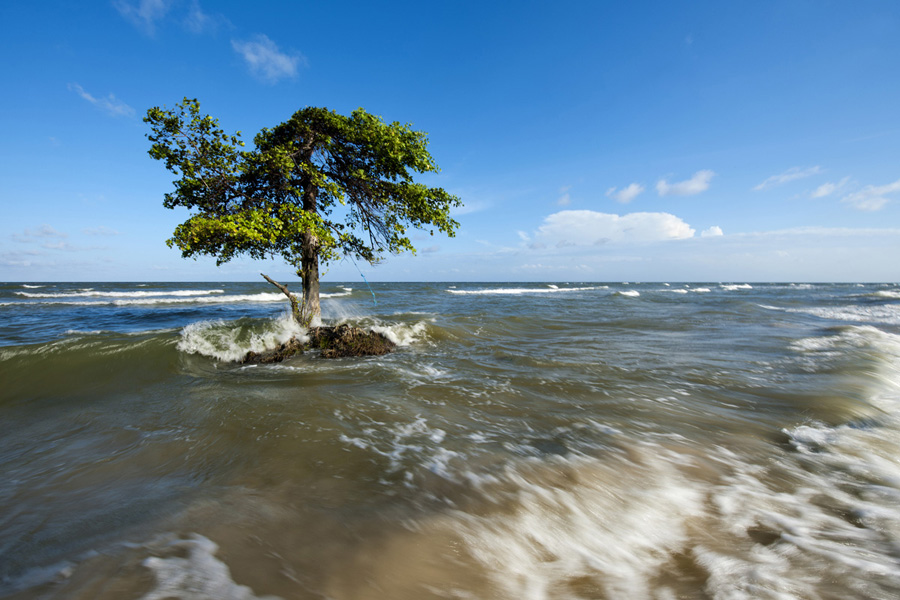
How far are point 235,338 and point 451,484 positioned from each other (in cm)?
874

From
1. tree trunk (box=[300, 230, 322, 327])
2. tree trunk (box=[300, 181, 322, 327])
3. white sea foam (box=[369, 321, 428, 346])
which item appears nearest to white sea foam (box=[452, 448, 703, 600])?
tree trunk (box=[300, 181, 322, 327])

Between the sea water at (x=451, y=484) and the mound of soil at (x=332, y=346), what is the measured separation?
1629mm

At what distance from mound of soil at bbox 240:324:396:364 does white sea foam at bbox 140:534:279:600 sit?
689cm

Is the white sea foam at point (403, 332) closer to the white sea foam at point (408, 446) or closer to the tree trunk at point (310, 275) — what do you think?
the tree trunk at point (310, 275)

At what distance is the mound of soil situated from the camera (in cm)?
886

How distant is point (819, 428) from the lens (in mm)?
4430

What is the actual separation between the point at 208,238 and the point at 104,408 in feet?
13.2

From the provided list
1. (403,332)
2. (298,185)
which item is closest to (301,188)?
(298,185)

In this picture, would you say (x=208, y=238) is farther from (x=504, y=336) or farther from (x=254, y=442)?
(x=504, y=336)

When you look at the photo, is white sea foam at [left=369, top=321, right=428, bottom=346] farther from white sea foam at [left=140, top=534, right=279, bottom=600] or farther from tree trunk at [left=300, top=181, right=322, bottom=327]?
white sea foam at [left=140, top=534, right=279, bottom=600]

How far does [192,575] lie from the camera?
79.1 inches

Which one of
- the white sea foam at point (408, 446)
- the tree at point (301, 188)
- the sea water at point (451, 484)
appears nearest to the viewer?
the sea water at point (451, 484)

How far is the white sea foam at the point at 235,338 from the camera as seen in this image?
905 centimetres

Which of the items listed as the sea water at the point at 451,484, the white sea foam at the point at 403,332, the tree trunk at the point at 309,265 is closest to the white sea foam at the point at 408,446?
the sea water at the point at 451,484
